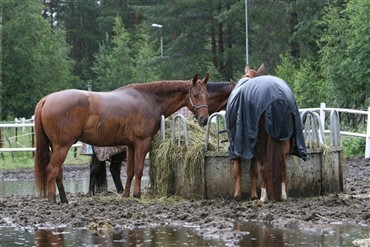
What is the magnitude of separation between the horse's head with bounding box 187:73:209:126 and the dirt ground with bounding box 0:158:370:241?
1.34 m

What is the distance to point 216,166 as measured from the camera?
14023 millimetres

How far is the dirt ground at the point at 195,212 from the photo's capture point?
11164 mm

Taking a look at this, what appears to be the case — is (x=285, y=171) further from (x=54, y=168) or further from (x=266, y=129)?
(x=54, y=168)

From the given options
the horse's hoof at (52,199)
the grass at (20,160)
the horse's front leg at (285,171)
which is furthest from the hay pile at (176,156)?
the grass at (20,160)

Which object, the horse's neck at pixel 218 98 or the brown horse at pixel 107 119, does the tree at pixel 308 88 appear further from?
the brown horse at pixel 107 119

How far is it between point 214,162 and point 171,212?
1.63 meters

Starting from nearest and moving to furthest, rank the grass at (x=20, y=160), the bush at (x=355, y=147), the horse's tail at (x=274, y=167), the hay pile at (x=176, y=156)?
the horse's tail at (x=274, y=167)
the hay pile at (x=176, y=156)
the bush at (x=355, y=147)
the grass at (x=20, y=160)

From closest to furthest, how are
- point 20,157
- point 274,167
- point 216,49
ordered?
point 274,167 < point 20,157 < point 216,49

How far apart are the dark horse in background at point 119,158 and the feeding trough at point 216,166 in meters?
0.48

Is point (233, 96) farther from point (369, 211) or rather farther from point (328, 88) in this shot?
point (328, 88)

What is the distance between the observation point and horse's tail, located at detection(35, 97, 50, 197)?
14109 mm

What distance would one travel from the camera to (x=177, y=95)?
15102 mm

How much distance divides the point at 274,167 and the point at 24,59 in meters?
53.4

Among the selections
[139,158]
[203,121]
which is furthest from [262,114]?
[139,158]
